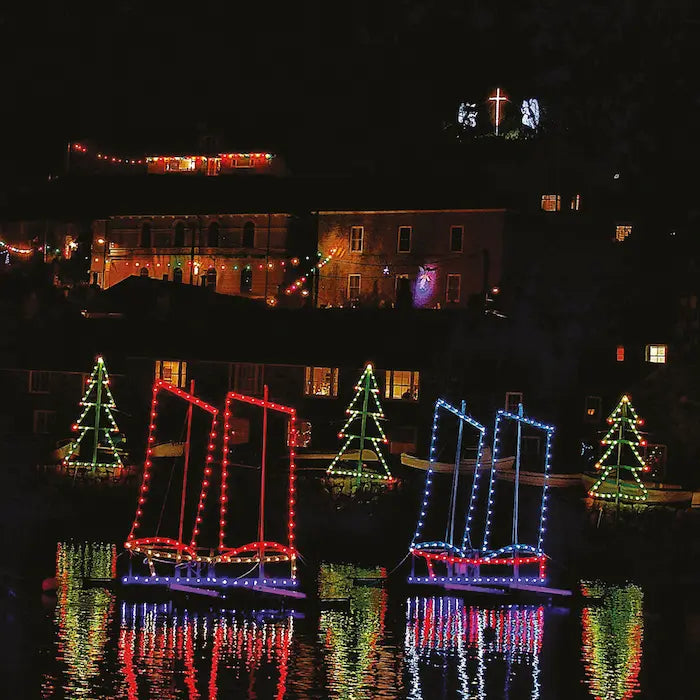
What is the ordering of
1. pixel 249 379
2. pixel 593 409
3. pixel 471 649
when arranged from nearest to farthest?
pixel 471 649 < pixel 593 409 < pixel 249 379

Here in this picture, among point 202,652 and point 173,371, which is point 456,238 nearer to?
point 173,371

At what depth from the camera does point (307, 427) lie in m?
64.8

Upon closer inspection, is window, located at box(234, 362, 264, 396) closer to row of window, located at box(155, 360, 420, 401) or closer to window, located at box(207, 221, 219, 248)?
row of window, located at box(155, 360, 420, 401)

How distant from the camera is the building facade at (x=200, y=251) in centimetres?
7750

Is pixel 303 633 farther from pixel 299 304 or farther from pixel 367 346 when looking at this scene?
pixel 299 304

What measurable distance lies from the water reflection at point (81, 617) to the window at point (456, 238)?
3107 cm

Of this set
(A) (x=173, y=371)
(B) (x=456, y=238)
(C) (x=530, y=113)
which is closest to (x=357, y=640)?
(A) (x=173, y=371)

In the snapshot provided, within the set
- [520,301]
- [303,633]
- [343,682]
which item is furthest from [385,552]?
[520,301]

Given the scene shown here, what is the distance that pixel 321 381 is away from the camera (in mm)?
66250

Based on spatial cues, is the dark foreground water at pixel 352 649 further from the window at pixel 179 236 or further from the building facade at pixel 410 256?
the window at pixel 179 236

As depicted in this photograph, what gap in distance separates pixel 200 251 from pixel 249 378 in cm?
1432

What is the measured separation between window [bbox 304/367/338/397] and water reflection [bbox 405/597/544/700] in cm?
2706

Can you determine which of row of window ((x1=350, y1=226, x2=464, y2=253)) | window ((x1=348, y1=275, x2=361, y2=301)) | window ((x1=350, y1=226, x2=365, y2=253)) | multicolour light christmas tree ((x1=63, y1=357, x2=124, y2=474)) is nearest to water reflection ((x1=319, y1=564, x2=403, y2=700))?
multicolour light christmas tree ((x1=63, y1=357, x2=124, y2=474))

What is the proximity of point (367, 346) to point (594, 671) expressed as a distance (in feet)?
115
